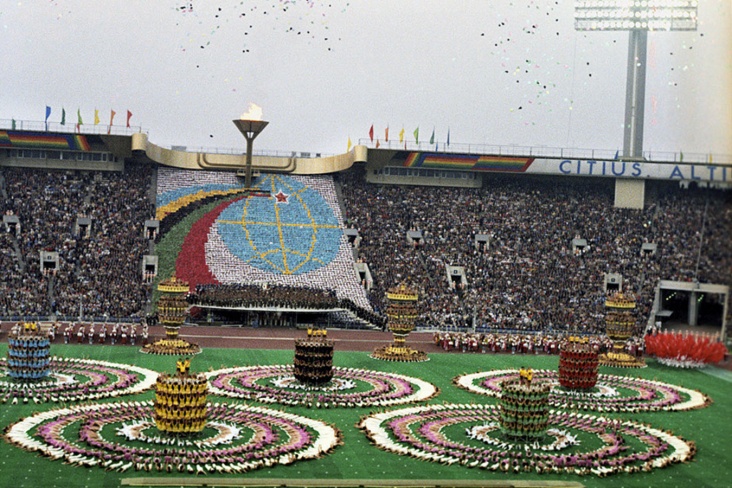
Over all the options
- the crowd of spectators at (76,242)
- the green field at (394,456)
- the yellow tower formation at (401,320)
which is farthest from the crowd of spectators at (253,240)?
the green field at (394,456)

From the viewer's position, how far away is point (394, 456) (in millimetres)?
21656

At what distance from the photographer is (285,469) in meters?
19.9

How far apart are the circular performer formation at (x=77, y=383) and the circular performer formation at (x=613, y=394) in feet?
38.4

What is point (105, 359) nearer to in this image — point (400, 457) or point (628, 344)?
point (400, 457)

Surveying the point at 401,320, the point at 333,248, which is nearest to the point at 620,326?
the point at 401,320

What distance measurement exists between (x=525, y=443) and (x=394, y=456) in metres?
3.61

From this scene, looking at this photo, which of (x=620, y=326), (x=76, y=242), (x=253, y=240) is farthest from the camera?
(x=253, y=240)

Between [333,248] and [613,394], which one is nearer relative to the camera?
[613,394]

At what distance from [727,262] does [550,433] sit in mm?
19827

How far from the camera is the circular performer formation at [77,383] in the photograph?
27.2 metres

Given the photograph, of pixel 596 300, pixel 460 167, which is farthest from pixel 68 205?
pixel 596 300

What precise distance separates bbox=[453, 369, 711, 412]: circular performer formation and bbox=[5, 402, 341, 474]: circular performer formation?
7698mm

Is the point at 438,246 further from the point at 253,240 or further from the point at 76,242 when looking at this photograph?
the point at 76,242

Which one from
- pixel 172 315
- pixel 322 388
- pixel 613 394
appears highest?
pixel 172 315
